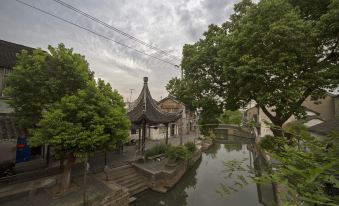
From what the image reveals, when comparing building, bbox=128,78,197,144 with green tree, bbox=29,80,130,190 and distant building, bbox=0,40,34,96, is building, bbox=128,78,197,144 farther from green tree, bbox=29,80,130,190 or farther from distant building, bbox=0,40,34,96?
distant building, bbox=0,40,34,96

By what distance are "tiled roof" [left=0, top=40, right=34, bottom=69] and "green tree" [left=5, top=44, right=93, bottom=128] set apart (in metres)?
4.39

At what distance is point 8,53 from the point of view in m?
12.4

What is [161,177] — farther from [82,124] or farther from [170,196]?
[82,124]

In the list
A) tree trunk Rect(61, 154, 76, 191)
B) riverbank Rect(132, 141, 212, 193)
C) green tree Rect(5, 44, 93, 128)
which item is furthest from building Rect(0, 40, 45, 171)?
riverbank Rect(132, 141, 212, 193)

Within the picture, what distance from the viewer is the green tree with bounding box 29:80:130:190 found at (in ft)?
24.8

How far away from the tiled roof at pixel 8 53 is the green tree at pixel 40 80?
4387 mm

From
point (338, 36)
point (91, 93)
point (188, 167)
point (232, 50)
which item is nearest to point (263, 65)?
point (232, 50)

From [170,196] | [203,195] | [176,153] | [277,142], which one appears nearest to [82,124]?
[170,196]

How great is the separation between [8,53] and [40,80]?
7128 millimetres

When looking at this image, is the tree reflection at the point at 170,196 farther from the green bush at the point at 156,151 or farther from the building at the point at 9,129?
the building at the point at 9,129

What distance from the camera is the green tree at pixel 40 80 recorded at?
8195 millimetres

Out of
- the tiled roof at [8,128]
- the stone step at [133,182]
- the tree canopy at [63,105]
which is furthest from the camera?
the stone step at [133,182]

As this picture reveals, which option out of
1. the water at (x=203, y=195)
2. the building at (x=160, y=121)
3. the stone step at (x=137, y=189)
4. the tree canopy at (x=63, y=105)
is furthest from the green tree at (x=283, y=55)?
the stone step at (x=137, y=189)

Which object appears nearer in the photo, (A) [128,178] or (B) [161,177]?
(A) [128,178]
